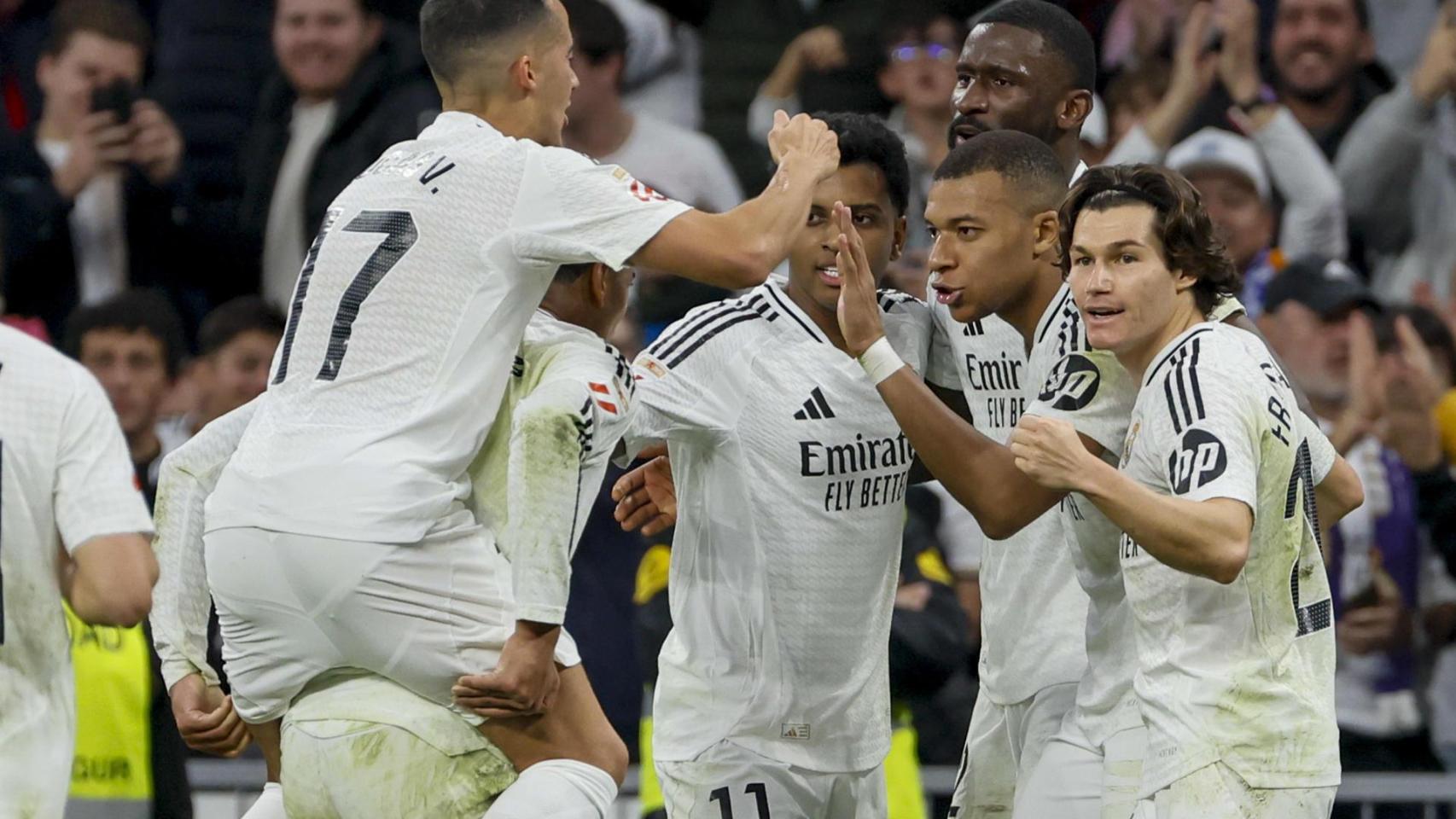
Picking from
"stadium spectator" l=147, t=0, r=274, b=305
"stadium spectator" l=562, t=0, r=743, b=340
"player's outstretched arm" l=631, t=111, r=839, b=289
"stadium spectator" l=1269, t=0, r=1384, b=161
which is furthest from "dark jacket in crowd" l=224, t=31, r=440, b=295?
"player's outstretched arm" l=631, t=111, r=839, b=289

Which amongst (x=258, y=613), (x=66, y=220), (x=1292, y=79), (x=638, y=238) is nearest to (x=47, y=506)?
(x=258, y=613)

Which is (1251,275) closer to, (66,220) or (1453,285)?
(1453,285)

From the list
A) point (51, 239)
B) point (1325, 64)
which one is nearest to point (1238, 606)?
point (1325, 64)

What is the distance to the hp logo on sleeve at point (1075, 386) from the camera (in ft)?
16.4

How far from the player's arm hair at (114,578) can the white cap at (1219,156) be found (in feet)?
16.8

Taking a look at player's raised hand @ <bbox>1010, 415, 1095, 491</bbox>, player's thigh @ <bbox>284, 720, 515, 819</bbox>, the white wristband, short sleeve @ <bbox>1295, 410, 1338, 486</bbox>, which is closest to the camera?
player's raised hand @ <bbox>1010, 415, 1095, 491</bbox>

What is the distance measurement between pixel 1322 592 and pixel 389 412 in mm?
2039

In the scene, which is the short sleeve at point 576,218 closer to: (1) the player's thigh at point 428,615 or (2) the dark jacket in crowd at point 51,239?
(1) the player's thigh at point 428,615

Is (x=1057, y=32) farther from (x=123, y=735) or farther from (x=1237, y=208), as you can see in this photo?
(x=123, y=735)

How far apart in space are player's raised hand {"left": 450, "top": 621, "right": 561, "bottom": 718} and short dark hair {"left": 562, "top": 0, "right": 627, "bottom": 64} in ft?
16.0

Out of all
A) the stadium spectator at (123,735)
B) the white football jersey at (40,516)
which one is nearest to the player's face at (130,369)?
the stadium spectator at (123,735)

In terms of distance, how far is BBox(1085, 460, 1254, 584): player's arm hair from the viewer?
4.38m

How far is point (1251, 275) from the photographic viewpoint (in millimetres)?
9070

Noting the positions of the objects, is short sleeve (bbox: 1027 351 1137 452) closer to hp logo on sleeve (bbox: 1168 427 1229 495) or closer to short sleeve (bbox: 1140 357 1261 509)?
short sleeve (bbox: 1140 357 1261 509)
